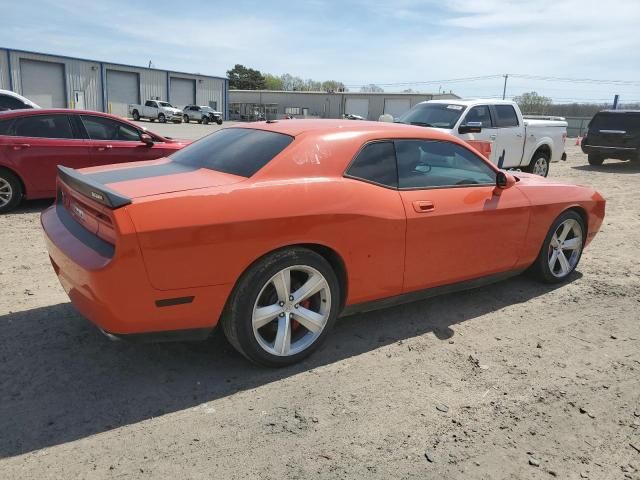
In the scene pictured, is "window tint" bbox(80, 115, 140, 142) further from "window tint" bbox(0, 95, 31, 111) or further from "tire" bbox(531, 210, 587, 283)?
"window tint" bbox(0, 95, 31, 111)

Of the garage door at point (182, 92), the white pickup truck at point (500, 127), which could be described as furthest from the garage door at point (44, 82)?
the white pickup truck at point (500, 127)

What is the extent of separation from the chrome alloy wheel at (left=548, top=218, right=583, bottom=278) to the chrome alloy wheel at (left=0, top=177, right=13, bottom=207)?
688 cm

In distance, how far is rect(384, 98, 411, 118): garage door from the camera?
61.3 m

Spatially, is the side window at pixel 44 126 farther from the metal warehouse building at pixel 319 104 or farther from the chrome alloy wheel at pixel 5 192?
the metal warehouse building at pixel 319 104

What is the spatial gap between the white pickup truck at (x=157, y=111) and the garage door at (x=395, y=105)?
2716cm

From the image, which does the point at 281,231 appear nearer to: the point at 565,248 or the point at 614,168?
the point at 565,248

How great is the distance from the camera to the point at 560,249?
5074mm

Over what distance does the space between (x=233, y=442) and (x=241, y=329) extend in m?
0.68

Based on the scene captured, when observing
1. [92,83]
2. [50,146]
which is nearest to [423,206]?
[50,146]

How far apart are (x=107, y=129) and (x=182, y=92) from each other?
49568 mm

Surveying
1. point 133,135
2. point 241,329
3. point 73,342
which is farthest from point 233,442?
point 133,135

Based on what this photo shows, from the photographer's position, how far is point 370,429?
2.79 meters

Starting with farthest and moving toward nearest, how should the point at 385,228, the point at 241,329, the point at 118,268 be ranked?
1. the point at 385,228
2. the point at 241,329
3. the point at 118,268

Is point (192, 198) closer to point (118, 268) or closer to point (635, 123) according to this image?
point (118, 268)
